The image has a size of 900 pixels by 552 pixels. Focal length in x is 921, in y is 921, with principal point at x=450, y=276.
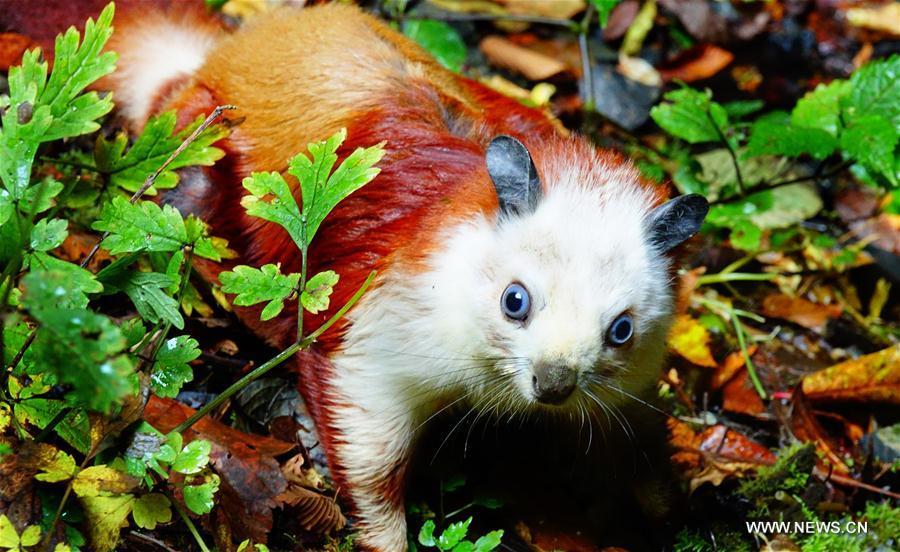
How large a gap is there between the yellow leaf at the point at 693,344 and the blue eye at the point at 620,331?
1681mm

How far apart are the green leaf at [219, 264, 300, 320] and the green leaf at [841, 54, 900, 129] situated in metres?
3.09

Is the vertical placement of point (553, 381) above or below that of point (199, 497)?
above

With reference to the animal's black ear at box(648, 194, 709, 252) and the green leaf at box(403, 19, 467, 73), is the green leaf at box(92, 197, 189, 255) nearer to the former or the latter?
the animal's black ear at box(648, 194, 709, 252)

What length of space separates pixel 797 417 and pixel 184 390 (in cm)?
284

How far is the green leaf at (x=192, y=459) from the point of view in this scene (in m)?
2.66

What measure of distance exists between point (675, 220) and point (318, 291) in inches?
47.1

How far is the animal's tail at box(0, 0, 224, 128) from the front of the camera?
4.32 metres

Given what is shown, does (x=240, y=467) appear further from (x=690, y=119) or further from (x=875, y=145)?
(x=875, y=145)

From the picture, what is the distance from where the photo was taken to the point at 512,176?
9.79 ft

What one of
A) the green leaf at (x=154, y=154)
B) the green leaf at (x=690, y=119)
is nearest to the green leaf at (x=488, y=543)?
the green leaf at (x=154, y=154)

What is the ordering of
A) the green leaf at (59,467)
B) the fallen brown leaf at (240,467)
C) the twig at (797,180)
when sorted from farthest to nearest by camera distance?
1. the twig at (797,180)
2. the fallen brown leaf at (240,467)
3. the green leaf at (59,467)

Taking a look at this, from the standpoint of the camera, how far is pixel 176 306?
2.79m

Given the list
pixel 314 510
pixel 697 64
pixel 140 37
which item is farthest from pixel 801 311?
pixel 140 37

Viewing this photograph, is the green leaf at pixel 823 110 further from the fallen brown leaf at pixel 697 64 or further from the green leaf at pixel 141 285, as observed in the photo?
the green leaf at pixel 141 285
